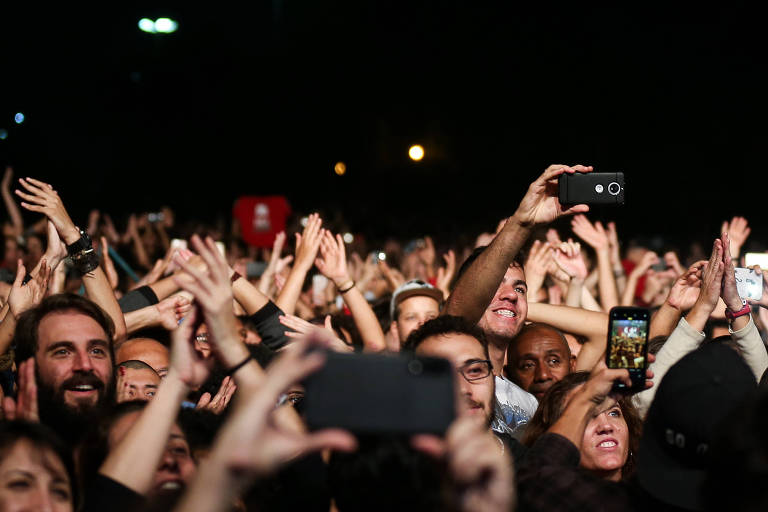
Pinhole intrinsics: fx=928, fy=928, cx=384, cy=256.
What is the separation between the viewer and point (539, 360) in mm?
5488

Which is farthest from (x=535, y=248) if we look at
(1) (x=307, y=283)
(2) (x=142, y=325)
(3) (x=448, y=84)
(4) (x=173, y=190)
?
(4) (x=173, y=190)

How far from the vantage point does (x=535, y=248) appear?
24.2 feet

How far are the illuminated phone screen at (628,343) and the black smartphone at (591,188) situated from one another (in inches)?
34.0

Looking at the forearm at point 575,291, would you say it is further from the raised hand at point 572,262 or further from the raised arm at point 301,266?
the raised arm at point 301,266

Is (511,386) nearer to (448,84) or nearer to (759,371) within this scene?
(759,371)

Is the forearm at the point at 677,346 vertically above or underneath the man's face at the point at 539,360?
above

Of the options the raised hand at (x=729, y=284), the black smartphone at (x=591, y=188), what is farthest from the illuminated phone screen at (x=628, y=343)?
the raised hand at (x=729, y=284)

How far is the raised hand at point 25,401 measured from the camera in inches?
132

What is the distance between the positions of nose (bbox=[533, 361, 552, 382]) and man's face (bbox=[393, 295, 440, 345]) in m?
0.80

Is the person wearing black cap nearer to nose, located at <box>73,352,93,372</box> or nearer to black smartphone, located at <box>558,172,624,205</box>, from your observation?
black smartphone, located at <box>558,172,624,205</box>

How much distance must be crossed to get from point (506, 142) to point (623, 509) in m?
26.1

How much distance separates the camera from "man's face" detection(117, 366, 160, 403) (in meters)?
4.33

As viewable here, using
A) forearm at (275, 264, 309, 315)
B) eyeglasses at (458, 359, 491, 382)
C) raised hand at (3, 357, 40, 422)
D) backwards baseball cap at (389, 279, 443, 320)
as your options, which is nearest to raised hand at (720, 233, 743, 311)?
eyeglasses at (458, 359, 491, 382)

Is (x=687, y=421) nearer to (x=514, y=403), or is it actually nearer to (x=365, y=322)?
(x=514, y=403)
